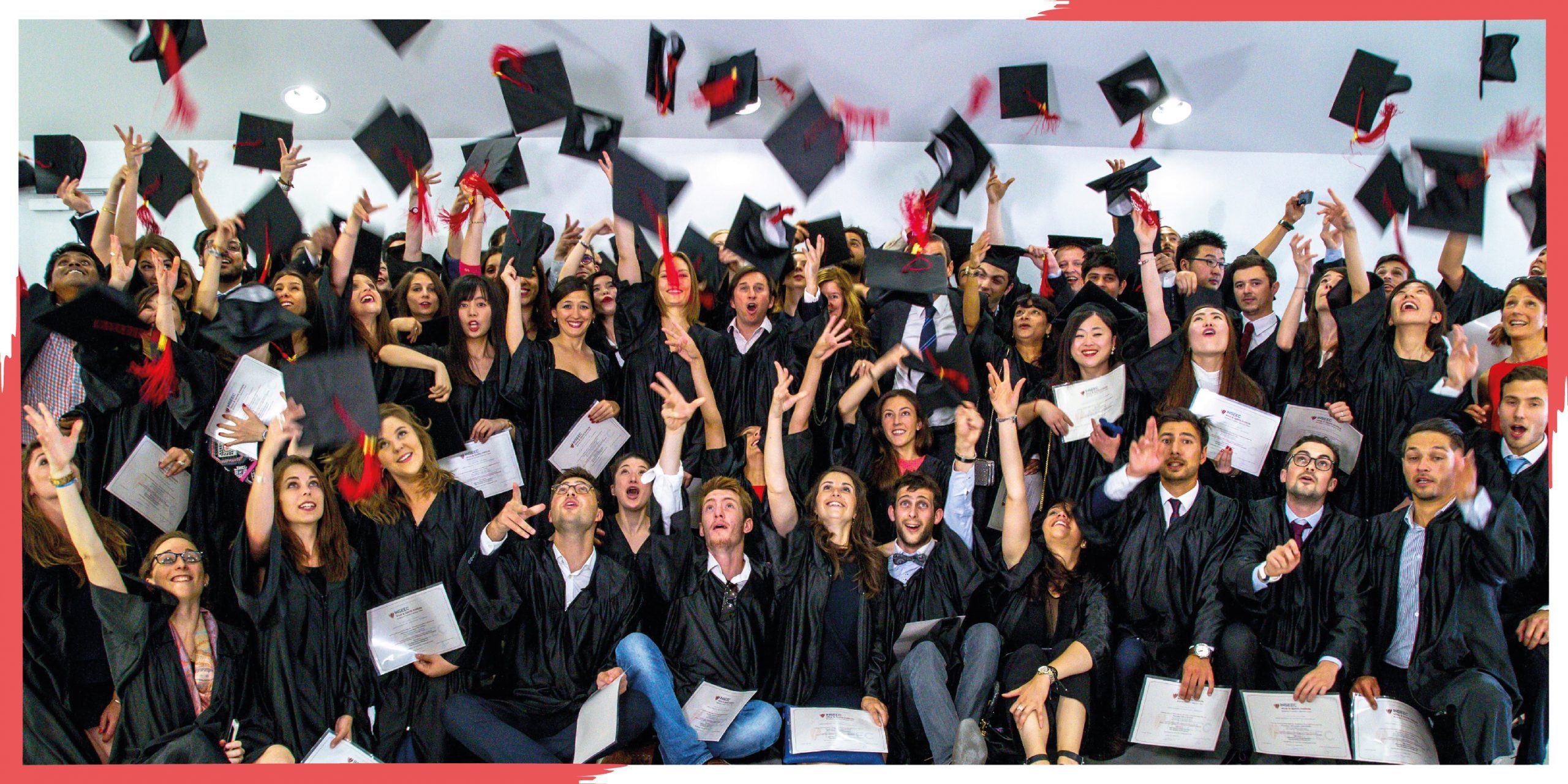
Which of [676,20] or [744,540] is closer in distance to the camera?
[744,540]

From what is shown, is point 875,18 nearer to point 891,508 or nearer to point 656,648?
point 891,508

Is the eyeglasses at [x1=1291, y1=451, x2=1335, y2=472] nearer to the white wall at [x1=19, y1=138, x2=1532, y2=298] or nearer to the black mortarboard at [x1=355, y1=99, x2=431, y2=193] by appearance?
the white wall at [x1=19, y1=138, x2=1532, y2=298]

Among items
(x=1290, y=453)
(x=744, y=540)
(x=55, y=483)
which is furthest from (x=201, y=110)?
(x=1290, y=453)

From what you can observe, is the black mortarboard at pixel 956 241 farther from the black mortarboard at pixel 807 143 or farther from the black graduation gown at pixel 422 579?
the black graduation gown at pixel 422 579

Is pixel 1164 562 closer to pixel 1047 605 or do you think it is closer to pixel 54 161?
pixel 1047 605

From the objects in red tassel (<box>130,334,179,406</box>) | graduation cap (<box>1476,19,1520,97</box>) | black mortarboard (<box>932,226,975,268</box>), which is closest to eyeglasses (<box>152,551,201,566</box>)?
red tassel (<box>130,334,179,406</box>)

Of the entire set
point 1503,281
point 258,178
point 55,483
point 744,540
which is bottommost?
point 744,540

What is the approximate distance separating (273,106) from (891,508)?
12.0 ft

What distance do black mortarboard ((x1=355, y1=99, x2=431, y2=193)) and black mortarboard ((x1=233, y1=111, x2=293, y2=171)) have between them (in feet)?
1.20

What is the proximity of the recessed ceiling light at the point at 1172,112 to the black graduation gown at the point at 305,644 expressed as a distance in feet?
13.0

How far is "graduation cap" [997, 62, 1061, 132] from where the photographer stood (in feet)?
15.7

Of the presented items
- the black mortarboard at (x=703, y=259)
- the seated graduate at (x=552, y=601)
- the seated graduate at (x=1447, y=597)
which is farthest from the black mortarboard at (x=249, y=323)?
the seated graduate at (x=1447, y=597)

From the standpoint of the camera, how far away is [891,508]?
3328 mm

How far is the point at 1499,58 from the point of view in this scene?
172 inches
